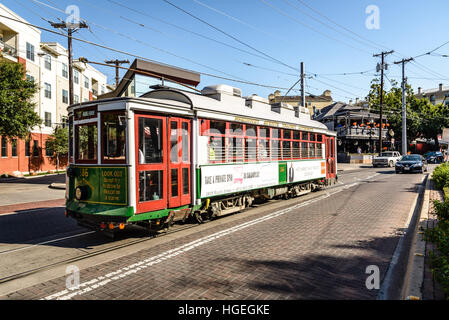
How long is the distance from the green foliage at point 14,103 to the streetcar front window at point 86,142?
17690 mm

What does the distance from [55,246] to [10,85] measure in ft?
67.2

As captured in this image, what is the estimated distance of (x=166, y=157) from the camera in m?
7.52

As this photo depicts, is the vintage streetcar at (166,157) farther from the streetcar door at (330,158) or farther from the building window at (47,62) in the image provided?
the building window at (47,62)

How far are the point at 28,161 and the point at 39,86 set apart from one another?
24.1ft

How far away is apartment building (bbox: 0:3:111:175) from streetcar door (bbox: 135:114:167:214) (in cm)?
2040

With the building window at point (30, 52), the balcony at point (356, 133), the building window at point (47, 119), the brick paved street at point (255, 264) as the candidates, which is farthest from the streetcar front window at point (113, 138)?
the balcony at point (356, 133)

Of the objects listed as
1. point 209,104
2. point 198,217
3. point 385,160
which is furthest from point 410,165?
point 198,217

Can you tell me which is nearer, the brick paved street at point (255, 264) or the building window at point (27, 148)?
the brick paved street at point (255, 264)

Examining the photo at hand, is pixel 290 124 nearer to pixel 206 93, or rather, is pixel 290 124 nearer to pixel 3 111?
pixel 206 93

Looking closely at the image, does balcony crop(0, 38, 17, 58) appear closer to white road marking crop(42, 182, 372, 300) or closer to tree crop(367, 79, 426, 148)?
white road marking crop(42, 182, 372, 300)

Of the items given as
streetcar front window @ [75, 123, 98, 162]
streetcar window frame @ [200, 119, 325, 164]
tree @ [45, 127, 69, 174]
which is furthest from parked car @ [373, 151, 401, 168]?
streetcar front window @ [75, 123, 98, 162]

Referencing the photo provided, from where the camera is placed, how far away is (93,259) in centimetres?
624

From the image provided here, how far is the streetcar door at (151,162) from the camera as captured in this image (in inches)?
274

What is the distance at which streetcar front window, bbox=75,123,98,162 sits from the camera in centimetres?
721
